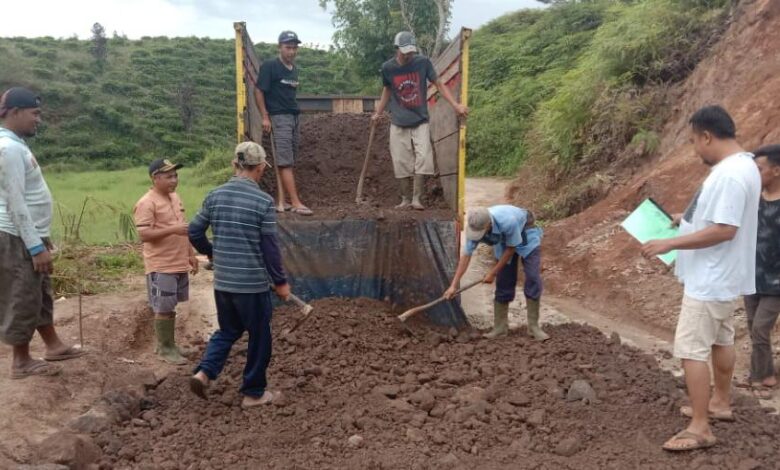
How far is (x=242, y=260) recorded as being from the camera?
136 inches

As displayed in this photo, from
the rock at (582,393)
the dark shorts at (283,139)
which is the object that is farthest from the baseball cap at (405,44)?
the rock at (582,393)

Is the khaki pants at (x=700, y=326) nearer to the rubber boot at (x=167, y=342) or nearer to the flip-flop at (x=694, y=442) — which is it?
the flip-flop at (x=694, y=442)

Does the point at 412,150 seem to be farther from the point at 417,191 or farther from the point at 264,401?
the point at 264,401

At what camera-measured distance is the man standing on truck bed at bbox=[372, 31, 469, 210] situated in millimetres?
5797

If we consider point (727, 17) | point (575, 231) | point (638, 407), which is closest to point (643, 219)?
point (638, 407)

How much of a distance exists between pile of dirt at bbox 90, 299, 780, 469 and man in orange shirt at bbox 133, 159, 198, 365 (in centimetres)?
42

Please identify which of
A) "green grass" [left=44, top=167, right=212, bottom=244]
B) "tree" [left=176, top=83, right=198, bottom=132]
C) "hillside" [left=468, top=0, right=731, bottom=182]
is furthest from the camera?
"tree" [left=176, top=83, right=198, bottom=132]

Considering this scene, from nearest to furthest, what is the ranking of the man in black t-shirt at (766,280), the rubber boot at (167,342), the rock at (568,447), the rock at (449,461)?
the rock at (449,461), the rock at (568,447), the man in black t-shirt at (766,280), the rubber boot at (167,342)

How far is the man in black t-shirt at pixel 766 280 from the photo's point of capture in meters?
3.80

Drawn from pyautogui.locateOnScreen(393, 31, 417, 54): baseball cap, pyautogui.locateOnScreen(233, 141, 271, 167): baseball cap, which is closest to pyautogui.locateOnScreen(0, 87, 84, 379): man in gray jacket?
pyautogui.locateOnScreen(233, 141, 271, 167): baseball cap

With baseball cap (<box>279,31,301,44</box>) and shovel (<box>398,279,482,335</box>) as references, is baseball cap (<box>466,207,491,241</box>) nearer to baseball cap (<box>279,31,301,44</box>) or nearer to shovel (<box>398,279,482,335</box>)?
shovel (<box>398,279,482,335</box>)

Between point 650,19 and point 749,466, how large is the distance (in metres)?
7.54

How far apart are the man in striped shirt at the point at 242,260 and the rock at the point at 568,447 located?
5.34 ft

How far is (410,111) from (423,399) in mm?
2988
